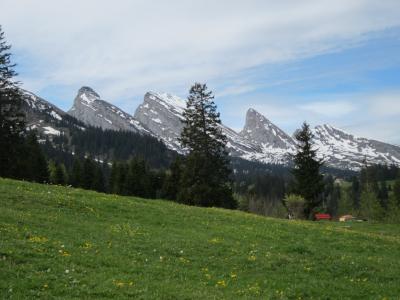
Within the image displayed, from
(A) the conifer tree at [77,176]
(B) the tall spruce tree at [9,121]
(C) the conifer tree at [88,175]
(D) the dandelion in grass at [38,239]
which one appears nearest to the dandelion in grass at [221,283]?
(D) the dandelion in grass at [38,239]

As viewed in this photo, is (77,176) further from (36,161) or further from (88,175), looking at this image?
(36,161)

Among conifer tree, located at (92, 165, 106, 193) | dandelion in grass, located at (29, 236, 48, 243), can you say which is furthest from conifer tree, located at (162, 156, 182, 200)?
dandelion in grass, located at (29, 236, 48, 243)

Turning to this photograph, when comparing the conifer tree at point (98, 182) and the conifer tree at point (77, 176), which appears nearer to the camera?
the conifer tree at point (77, 176)

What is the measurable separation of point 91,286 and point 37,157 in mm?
86964

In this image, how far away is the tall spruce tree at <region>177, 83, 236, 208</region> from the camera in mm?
69500

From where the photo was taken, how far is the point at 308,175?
7219 centimetres

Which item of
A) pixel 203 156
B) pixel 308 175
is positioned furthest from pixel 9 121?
pixel 308 175

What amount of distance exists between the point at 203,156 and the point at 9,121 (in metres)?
26.4

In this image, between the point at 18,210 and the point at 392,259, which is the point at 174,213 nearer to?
the point at 18,210

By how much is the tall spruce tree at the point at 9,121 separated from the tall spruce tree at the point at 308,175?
38.9m

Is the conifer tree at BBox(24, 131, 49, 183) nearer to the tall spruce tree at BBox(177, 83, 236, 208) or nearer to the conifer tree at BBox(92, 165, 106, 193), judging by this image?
the conifer tree at BBox(92, 165, 106, 193)

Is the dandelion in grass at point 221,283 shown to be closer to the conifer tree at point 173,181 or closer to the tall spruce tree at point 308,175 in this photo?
the tall spruce tree at point 308,175

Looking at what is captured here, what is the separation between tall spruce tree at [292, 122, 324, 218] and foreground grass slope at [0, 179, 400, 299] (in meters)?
37.9

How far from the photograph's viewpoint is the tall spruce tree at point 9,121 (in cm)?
6138
